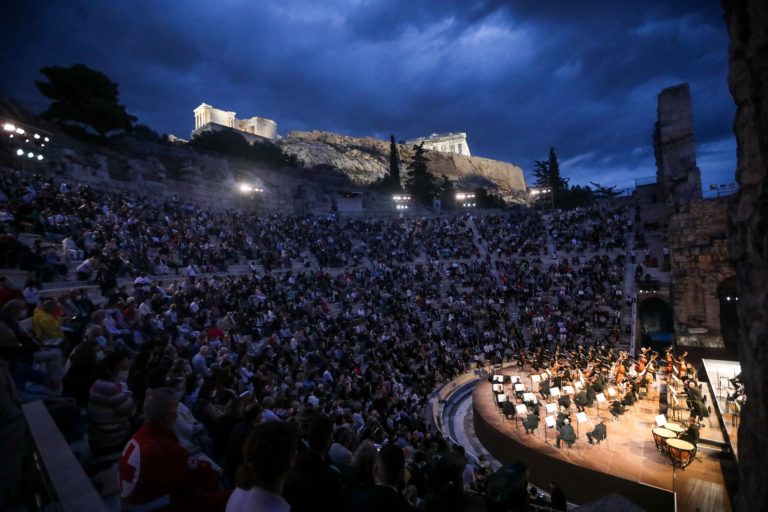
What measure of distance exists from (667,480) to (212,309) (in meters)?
13.3

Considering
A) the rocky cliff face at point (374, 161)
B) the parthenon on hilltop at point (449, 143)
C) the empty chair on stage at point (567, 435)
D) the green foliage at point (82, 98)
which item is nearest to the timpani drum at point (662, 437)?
the empty chair on stage at point (567, 435)

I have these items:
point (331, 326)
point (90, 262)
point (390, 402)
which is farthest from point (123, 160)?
point (390, 402)

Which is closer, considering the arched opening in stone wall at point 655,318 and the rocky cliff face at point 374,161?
the arched opening in stone wall at point 655,318

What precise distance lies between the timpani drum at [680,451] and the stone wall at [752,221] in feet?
15.1

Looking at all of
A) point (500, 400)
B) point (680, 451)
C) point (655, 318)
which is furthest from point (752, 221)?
point (655, 318)

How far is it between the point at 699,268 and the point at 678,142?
35.5 feet

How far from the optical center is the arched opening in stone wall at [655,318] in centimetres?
2245

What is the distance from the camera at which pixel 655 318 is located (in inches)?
907

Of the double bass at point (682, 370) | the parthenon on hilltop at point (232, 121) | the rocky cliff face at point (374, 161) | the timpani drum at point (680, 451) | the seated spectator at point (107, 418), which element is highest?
the parthenon on hilltop at point (232, 121)

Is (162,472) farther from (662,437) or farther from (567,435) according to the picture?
(662,437)

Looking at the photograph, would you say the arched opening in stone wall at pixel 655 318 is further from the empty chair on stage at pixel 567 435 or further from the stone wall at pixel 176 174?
the stone wall at pixel 176 174

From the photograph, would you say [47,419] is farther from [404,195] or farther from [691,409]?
[404,195]

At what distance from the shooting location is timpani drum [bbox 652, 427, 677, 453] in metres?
8.91

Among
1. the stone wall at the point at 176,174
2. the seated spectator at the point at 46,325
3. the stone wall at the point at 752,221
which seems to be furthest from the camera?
the stone wall at the point at 176,174
